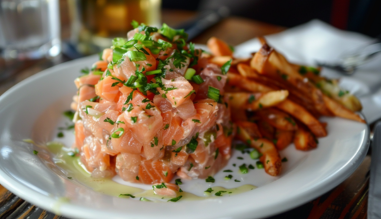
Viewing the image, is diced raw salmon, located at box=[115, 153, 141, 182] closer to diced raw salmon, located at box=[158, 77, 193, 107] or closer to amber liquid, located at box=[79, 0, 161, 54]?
Result: diced raw salmon, located at box=[158, 77, 193, 107]

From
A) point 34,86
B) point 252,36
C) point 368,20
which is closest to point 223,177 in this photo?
point 34,86

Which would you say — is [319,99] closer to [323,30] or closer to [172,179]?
[172,179]

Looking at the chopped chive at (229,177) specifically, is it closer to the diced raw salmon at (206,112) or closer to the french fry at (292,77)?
the diced raw salmon at (206,112)

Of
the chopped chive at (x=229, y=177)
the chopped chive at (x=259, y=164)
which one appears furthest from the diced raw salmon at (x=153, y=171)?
the chopped chive at (x=259, y=164)

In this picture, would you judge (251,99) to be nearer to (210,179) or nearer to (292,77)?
(292,77)

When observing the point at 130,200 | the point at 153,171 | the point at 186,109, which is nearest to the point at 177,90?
the point at 186,109

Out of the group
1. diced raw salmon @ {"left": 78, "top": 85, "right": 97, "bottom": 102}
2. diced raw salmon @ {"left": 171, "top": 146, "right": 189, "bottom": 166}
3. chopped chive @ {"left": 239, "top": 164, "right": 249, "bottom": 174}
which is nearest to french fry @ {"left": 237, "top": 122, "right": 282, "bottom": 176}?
chopped chive @ {"left": 239, "top": 164, "right": 249, "bottom": 174}
